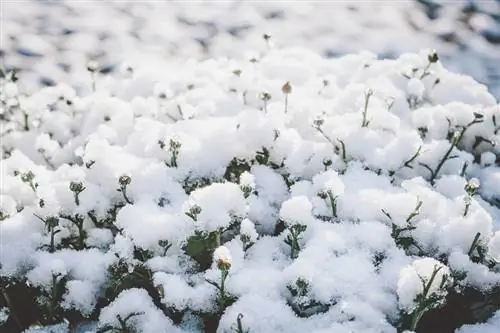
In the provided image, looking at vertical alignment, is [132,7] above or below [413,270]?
below

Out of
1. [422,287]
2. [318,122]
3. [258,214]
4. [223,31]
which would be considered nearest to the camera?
→ [422,287]

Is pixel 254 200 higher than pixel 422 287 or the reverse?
the reverse

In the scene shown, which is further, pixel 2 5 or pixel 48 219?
pixel 2 5

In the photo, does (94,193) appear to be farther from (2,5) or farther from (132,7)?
(2,5)

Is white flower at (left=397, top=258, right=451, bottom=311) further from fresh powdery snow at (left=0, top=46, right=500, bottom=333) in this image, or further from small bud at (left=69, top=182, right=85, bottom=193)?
small bud at (left=69, top=182, right=85, bottom=193)

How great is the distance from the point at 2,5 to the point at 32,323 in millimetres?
3336

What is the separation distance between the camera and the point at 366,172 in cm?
252

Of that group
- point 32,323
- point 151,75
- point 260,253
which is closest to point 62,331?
point 32,323

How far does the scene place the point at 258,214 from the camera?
2346mm

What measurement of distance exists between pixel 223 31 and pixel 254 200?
2248 mm

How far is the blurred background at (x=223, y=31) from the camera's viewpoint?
3.96 m

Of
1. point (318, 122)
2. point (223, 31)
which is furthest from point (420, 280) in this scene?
point (223, 31)

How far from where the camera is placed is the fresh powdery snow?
198 cm

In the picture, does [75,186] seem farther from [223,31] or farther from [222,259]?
[223,31]
